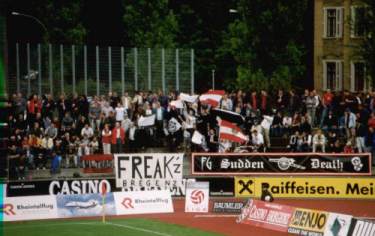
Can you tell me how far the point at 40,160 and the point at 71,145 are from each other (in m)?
1.61

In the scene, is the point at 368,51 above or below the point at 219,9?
below

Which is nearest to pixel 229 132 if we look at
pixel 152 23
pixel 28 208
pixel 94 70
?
pixel 28 208

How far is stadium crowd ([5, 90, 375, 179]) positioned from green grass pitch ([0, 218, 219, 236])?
685 cm

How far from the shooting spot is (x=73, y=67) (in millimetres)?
42469

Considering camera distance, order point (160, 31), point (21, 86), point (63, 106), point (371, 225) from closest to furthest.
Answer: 1. point (371, 225)
2. point (63, 106)
3. point (21, 86)
4. point (160, 31)

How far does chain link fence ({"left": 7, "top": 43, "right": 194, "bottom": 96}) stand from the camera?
136 feet

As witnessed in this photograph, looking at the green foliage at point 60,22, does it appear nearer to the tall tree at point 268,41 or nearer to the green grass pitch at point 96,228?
the tall tree at point 268,41

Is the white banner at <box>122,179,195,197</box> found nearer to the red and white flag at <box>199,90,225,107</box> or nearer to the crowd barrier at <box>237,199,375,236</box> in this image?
the crowd barrier at <box>237,199,375,236</box>

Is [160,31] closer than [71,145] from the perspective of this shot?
No

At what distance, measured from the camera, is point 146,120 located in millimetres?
34781

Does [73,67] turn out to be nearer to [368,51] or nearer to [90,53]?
[90,53]

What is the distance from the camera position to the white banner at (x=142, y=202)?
2802 centimetres

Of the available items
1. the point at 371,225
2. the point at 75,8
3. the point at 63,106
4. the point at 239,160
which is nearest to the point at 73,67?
the point at 63,106

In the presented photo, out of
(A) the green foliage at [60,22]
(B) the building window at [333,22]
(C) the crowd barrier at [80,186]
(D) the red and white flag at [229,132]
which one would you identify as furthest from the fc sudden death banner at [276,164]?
(B) the building window at [333,22]
